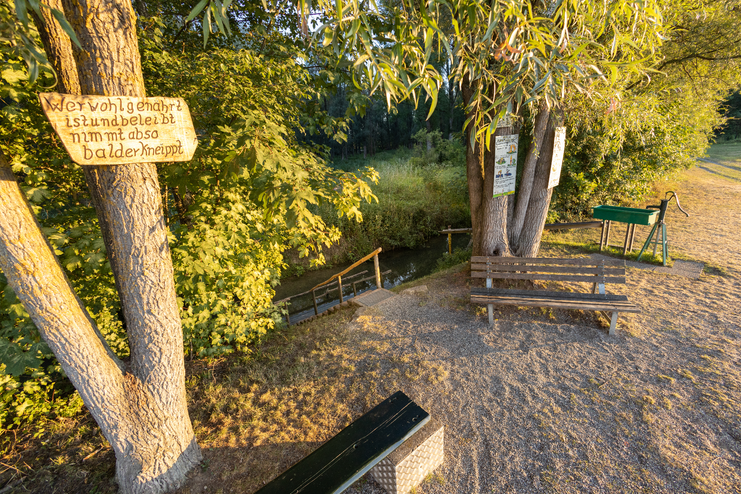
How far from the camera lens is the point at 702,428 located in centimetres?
264

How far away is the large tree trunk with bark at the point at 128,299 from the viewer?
174 cm

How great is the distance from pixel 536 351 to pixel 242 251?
3.61 m

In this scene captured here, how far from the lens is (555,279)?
440 cm

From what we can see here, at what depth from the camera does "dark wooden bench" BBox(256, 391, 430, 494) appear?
2031 millimetres

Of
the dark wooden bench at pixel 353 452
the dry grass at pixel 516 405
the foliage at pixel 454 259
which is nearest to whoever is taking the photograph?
the dark wooden bench at pixel 353 452

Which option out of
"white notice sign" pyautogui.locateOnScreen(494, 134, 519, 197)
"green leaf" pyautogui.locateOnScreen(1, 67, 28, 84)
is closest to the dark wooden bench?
"green leaf" pyautogui.locateOnScreen(1, 67, 28, 84)

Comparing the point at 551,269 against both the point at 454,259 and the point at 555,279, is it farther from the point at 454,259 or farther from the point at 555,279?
the point at 454,259

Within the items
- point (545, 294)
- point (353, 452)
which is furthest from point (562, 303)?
point (353, 452)

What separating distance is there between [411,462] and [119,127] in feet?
9.19

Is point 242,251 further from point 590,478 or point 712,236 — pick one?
point 712,236

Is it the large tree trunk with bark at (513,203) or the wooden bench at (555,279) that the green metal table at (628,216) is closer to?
the large tree trunk with bark at (513,203)

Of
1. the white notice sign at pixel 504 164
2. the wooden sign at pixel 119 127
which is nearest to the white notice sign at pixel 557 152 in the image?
the white notice sign at pixel 504 164

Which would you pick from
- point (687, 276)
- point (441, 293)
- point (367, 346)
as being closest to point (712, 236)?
point (687, 276)

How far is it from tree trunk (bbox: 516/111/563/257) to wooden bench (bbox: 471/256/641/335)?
2.48ft
